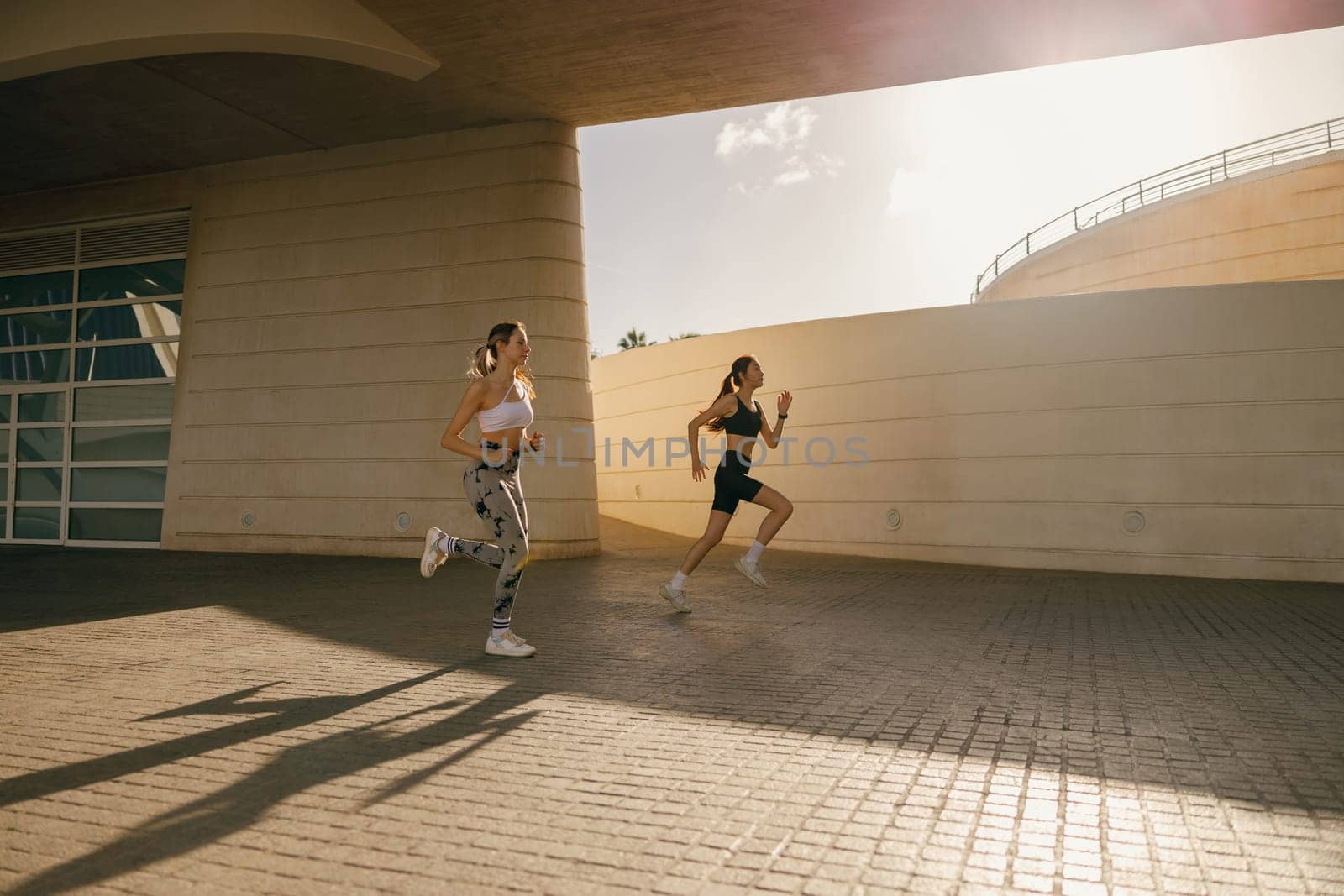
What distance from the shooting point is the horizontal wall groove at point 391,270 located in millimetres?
13367

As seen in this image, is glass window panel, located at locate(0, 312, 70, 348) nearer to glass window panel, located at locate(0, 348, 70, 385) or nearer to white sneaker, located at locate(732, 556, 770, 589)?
glass window panel, located at locate(0, 348, 70, 385)

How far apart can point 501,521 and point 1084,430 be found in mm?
8555

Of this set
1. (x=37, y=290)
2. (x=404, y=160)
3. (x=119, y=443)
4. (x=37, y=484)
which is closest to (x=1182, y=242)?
(x=404, y=160)

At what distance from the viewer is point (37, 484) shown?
16.4m

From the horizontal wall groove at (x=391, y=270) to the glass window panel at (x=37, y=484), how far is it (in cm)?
421

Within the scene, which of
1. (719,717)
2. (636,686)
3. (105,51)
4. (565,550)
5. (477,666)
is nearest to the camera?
(719,717)

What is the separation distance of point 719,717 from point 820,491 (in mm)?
9704

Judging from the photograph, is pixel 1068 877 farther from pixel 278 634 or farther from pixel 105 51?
pixel 105 51

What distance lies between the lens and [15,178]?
16.0 m

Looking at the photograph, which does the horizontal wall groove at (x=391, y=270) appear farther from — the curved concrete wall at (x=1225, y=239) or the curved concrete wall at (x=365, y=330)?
the curved concrete wall at (x=1225, y=239)

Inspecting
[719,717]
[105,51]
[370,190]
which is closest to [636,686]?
[719,717]

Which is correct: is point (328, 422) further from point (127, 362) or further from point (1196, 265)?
point (1196, 265)

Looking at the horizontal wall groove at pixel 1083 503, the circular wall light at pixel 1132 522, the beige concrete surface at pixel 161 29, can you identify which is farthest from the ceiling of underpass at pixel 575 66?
the circular wall light at pixel 1132 522

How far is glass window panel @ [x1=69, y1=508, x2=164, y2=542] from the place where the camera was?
1545cm
